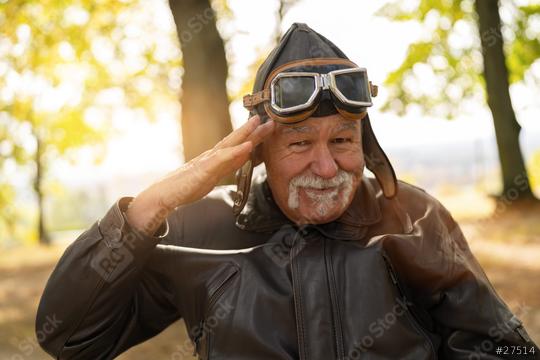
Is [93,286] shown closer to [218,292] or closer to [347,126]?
[218,292]

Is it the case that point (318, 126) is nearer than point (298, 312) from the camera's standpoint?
No

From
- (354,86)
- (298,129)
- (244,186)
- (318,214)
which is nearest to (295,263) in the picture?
(318,214)

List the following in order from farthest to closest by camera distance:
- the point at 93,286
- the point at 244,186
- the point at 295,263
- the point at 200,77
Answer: the point at 200,77 < the point at 244,186 < the point at 295,263 < the point at 93,286

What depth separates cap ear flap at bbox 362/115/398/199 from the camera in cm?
259

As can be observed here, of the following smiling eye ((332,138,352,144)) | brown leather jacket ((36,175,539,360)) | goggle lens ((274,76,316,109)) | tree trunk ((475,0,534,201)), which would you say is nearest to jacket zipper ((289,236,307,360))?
brown leather jacket ((36,175,539,360))

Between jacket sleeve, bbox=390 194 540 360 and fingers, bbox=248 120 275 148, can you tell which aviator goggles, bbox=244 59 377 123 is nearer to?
fingers, bbox=248 120 275 148

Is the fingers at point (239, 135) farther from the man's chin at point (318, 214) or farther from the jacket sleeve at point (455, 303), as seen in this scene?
the jacket sleeve at point (455, 303)

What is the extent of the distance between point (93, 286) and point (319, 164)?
3.49 ft

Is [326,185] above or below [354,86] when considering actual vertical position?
below

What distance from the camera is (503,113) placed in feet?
40.6

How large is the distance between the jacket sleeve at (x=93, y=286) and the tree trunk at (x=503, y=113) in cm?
1147

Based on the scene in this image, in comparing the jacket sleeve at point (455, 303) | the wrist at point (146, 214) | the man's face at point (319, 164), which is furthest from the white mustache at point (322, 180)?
the wrist at point (146, 214)

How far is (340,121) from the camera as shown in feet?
7.93

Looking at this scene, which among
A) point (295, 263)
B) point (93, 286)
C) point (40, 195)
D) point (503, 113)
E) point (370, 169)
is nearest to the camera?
point (93, 286)
